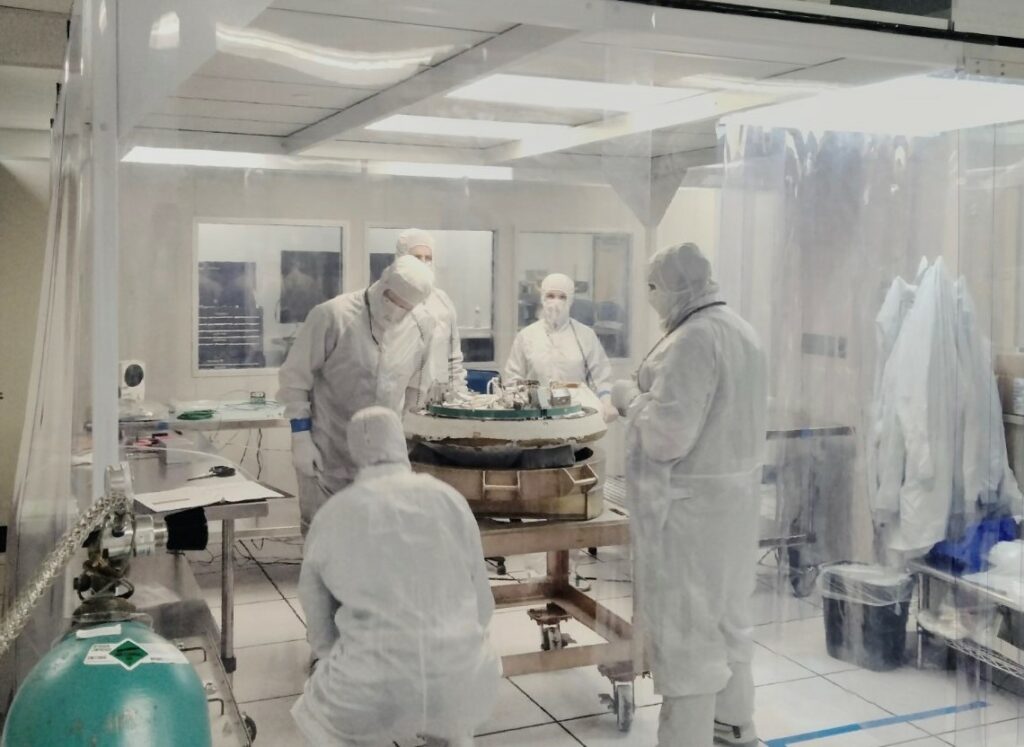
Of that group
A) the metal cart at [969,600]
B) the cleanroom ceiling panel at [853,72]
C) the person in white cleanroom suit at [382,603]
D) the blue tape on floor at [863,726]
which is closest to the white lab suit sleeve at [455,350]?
the person in white cleanroom suit at [382,603]

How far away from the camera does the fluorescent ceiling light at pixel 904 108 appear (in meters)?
2.15

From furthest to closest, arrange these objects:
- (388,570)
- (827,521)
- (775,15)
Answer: (827,521) → (775,15) → (388,570)

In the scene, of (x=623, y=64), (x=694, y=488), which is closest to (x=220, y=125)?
(x=623, y=64)

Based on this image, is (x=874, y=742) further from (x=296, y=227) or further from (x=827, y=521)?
(x=296, y=227)

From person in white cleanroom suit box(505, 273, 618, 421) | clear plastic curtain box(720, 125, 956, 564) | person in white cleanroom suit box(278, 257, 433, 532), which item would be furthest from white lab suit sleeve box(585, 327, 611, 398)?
clear plastic curtain box(720, 125, 956, 564)

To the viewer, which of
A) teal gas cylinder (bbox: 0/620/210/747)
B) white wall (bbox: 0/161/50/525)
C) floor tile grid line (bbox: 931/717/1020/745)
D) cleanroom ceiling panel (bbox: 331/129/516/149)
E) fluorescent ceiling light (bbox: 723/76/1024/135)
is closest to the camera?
teal gas cylinder (bbox: 0/620/210/747)

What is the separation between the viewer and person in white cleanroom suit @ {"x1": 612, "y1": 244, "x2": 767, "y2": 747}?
1.82m

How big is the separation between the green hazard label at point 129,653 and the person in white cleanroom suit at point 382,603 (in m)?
0.60

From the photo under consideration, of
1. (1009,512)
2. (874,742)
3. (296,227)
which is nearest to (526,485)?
(296,227)

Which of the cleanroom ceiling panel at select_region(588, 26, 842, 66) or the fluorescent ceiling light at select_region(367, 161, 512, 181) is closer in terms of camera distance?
the fluorescent ceiling light at select_region(367, 161, 512, 181)

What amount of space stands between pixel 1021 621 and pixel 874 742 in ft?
2.24

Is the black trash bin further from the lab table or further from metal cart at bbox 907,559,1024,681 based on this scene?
the lab table

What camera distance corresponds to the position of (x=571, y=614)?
172 cm

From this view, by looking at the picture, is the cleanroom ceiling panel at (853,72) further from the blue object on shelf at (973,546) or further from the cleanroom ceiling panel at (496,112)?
the blue object on shelf at (973,546)
